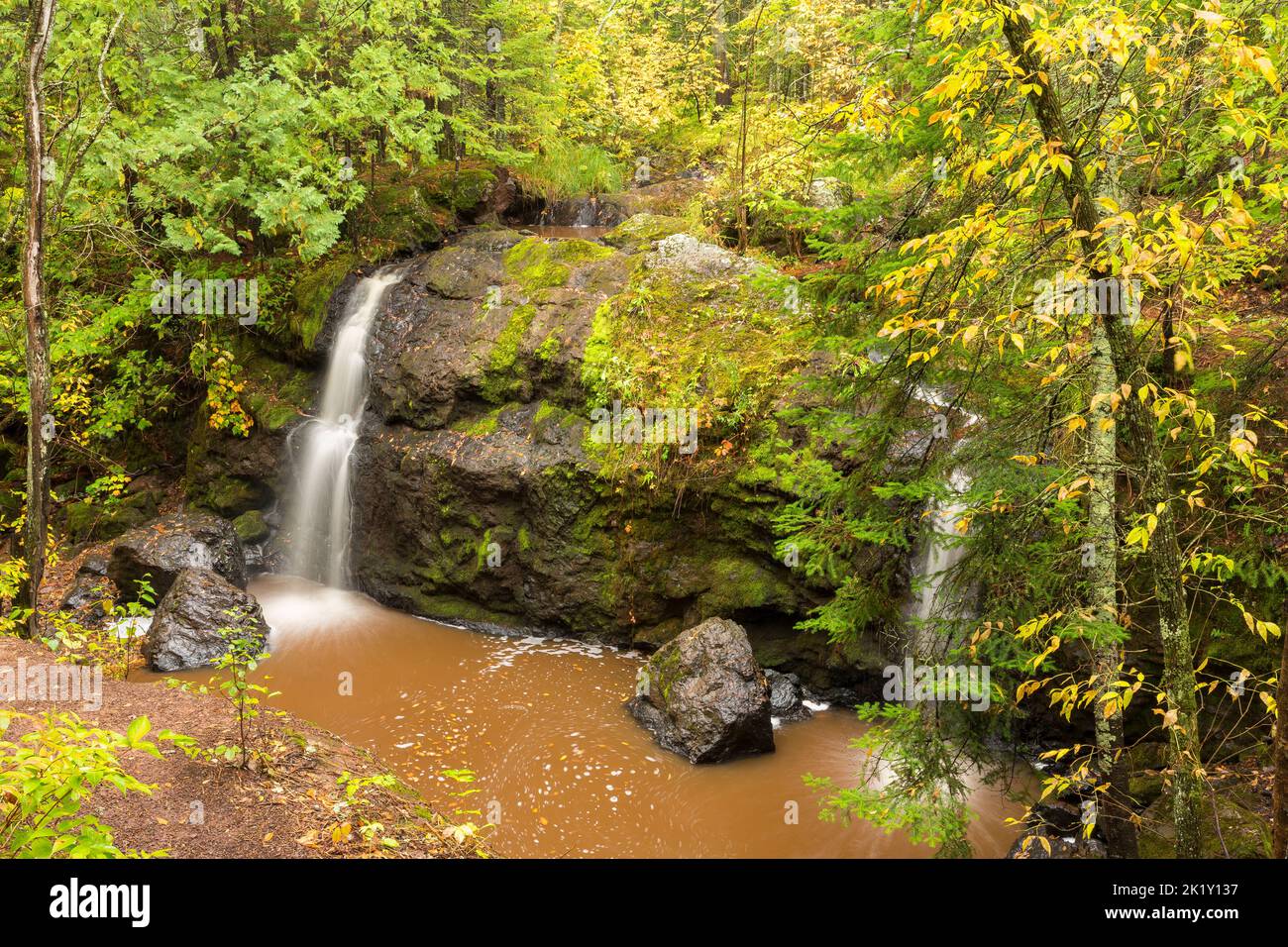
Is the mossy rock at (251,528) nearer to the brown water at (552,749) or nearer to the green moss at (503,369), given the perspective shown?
the brown water at (552,749)

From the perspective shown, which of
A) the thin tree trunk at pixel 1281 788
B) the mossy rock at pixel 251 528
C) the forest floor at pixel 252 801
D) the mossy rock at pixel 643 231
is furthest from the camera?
the mossy rock at pixel 643 231

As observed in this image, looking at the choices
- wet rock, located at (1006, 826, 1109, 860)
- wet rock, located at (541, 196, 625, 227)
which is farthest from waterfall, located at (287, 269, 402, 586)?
wet rock, located at (1006, 826, 1109, 860)

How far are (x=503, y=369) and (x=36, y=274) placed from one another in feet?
18.1

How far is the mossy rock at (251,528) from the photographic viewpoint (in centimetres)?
1263

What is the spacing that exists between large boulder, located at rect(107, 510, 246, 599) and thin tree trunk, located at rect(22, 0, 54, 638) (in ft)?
8.97

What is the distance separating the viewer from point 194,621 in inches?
A: 372

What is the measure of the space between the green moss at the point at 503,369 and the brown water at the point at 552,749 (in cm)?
347

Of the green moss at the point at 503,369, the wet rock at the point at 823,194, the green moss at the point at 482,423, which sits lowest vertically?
the green moss at the point at 482,423

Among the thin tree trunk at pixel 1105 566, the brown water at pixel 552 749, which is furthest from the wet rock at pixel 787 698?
the thin tree trunk at pixel 1105 566

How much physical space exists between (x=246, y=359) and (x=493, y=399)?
18.6 ft

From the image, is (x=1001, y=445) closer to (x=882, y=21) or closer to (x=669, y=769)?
(x=882, y=21)

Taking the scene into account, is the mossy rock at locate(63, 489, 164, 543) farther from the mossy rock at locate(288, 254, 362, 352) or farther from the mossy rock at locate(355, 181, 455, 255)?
the mossy rock at locate(355, 181, 455, 255)

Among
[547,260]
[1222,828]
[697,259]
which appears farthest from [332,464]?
[1222,828]

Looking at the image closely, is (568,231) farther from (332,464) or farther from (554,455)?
(554,455)
